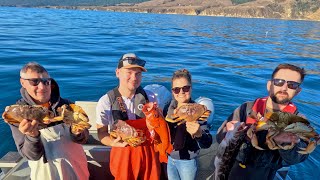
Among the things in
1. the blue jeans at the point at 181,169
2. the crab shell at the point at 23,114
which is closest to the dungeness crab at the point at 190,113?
the blue jeans at the point at 181,169

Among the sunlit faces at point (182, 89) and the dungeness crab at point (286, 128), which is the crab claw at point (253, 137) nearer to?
the dungeness crab at point (286, 128)

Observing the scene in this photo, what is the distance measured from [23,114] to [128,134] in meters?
1.44

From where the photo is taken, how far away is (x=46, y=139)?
13.5 ft

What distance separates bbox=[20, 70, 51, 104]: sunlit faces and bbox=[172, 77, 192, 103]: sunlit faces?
1869 mm

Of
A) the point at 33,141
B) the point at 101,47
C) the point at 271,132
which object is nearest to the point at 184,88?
the point at 271,132

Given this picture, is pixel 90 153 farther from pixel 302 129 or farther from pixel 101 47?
pixel 101 47

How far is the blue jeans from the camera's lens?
15.1ft

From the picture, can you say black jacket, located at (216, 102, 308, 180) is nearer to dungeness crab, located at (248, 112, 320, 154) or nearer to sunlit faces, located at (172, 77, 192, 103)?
dungeness crab, located at (248, 112, 320, 154)

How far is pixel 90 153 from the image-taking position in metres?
5.61

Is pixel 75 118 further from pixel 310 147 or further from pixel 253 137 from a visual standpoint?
pixel 310 147

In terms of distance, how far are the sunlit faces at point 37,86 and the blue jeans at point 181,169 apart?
7.19ft

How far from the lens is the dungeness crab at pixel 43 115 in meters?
3.79

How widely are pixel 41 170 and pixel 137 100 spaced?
69.8 inches

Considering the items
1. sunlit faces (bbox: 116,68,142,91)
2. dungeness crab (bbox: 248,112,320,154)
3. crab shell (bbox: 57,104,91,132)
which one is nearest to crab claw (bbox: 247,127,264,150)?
dungeness crab (bbox: 248,112,320,154)
